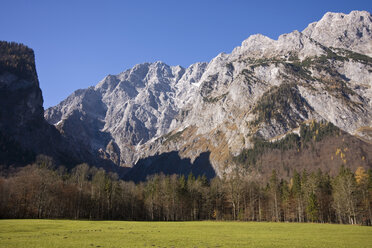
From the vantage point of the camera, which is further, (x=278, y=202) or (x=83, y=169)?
(x=83, y=169)

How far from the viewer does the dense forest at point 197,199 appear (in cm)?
8256

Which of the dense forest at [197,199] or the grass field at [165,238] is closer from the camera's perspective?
the grass field at [165,238]

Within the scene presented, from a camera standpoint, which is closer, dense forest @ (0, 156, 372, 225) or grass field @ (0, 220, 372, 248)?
grass field @ (0, 220, 372, 248)

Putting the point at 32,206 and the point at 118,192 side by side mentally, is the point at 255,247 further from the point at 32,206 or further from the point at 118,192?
the point at 118,192

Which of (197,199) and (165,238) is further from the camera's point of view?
(197,199)

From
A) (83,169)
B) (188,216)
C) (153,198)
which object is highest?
(83,169)

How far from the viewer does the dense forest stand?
82.6 m

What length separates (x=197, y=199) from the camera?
108 m

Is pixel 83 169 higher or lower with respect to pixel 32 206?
higher

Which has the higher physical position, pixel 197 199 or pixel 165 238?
pixel 197 199

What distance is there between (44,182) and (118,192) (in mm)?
30999

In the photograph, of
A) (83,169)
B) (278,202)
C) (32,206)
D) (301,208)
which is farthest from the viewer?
(83,169)

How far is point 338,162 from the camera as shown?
628 feet

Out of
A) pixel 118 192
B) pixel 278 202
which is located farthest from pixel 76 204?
pixel 278 202
